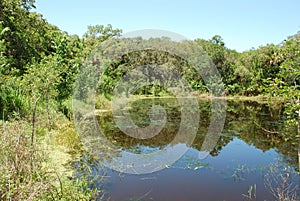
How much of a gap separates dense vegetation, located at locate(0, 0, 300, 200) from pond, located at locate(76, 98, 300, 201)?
0.83 meters

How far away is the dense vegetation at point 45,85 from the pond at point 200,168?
826 millimetres

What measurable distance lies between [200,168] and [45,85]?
4.17 metres

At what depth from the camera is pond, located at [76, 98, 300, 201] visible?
4590 mm

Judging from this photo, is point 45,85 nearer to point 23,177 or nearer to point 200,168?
point 23,177

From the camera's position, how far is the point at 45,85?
20.0ft

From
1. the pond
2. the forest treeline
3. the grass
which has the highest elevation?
the forest treeline

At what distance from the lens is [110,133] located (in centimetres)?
911

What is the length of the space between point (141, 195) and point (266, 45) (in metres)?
24.0

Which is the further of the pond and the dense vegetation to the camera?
the pond

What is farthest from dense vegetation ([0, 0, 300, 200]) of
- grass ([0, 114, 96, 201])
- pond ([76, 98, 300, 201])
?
pond ([76, 98, 300, 201])

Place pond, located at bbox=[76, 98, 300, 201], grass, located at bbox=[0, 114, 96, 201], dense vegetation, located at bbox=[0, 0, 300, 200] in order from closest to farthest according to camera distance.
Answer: grass, located at bbox=[0, 114, 96, 201]
dense vegetation, located at bbox=[0, 0, 300, 200]
pond, located at bbox=[76, 98, 300, 201]

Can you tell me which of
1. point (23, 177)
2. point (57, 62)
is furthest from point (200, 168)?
point (57, 62)

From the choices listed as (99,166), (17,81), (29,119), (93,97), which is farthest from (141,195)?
(93,97)

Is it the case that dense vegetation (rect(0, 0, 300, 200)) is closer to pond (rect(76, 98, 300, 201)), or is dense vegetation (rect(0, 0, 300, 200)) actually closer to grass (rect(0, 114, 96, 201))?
grass (rect(0, 114, 96, 201))
